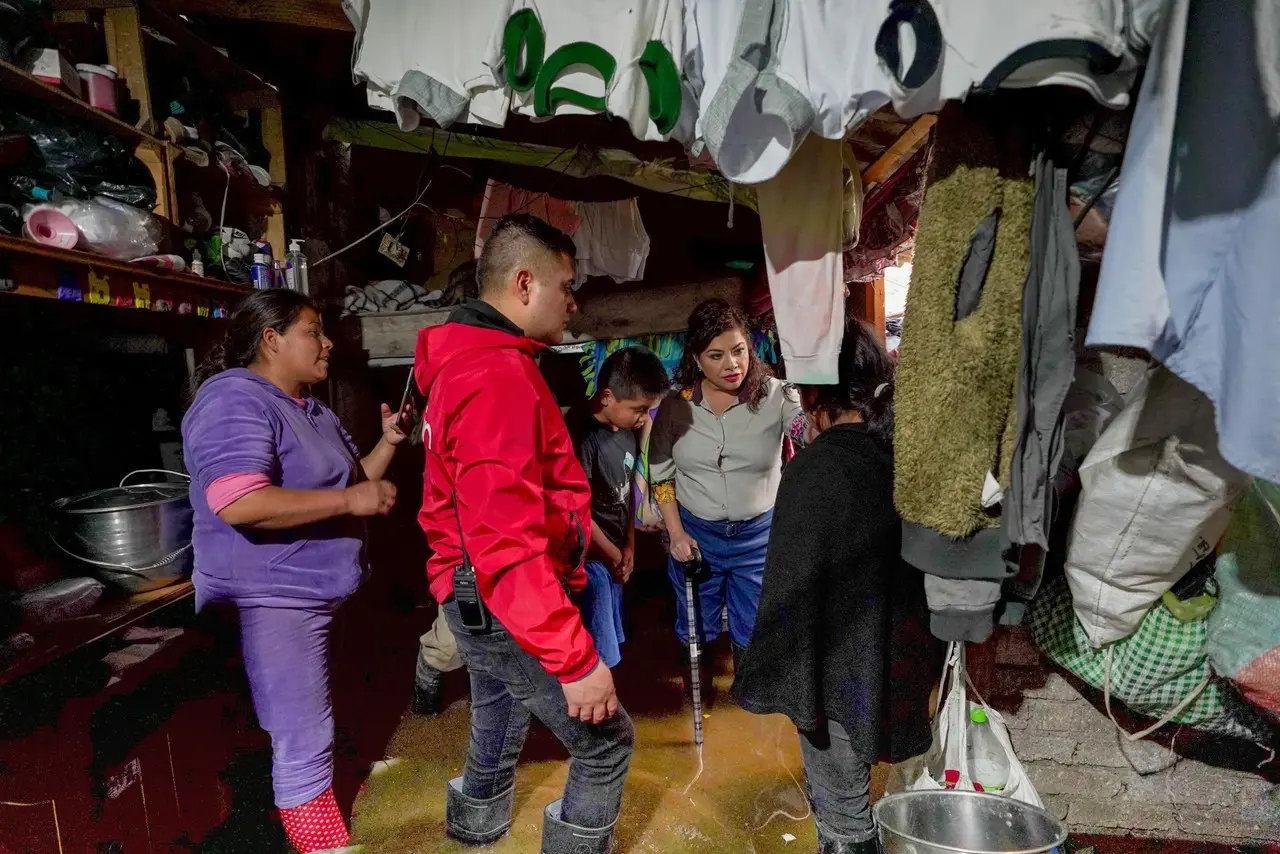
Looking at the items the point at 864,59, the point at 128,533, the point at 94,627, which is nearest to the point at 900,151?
the point at 864,59

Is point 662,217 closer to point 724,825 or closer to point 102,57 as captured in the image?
point 102,57

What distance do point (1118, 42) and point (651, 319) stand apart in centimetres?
305

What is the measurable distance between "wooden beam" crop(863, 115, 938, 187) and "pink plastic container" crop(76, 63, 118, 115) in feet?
10.4

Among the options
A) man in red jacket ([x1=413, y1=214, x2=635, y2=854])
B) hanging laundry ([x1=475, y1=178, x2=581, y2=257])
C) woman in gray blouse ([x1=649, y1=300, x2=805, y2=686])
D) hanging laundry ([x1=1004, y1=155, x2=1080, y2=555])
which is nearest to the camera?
hanging laundry ([x1=1004, y1=155, x2=1080, y2=555])

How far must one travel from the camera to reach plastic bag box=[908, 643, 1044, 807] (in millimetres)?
2074

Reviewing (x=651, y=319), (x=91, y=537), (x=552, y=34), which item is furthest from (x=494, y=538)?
(x=651, y=319)

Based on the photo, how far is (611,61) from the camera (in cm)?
176

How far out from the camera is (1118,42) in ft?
3.95

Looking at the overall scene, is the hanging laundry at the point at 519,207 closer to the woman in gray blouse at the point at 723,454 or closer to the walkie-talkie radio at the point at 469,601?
the woman in gray blouse at the point at 723,454

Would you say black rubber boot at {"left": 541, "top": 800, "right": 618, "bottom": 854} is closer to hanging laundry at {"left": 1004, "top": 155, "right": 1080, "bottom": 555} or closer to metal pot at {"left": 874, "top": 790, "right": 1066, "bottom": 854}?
metal pot at {"left": 874, "top": 790, "right": 1066, "bottom": 854}

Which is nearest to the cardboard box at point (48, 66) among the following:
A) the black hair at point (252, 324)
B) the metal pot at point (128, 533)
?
the black hair at point (252, 324)

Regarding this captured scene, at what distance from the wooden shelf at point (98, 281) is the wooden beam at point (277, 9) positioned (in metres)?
1.17

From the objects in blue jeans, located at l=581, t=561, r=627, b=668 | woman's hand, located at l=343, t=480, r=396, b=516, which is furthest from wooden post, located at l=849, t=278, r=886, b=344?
woman's hand, located at l=343, t=480, r=396, b=516

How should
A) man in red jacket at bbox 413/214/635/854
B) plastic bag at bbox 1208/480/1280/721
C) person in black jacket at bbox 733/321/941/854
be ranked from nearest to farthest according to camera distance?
1. plastic bag at bbox 1208/480/1280/721
2. man in red jacket at bbox 413/214/635/854
3. person in black jacket at bbox 733/321/941/854
